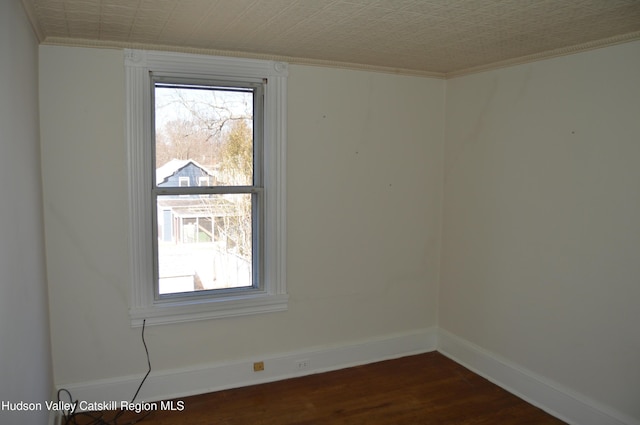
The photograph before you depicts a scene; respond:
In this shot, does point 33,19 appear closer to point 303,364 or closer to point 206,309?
point 206,309

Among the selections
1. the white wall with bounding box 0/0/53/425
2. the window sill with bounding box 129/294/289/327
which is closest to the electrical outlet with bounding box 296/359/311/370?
the window sill with bounding box 129/294/289/327

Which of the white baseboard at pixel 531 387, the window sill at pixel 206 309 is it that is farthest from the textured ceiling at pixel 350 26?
the white baseboard at pixel 531 387

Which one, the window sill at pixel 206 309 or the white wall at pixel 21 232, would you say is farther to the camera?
the window sill at pixel 206 309

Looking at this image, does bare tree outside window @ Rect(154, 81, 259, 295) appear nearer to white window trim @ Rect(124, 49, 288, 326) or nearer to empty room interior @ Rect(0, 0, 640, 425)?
white window trim @ Rect(124, 49, 288, 326)

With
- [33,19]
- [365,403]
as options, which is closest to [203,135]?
[33,19]

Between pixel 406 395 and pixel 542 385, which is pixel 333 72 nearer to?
pixel 406 395

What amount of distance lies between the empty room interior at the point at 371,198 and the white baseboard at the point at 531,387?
1 cm

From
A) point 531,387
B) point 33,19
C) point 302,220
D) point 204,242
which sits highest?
point 33,19

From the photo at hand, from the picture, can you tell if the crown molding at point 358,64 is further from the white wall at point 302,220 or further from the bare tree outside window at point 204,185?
the bare tree outside window at point 204,185

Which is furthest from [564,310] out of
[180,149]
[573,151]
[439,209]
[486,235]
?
[180,149]

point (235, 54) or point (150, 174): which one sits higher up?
point (235, 54)

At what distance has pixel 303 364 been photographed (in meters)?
3.57

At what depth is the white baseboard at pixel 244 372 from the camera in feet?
9.98

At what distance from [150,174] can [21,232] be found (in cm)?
115
